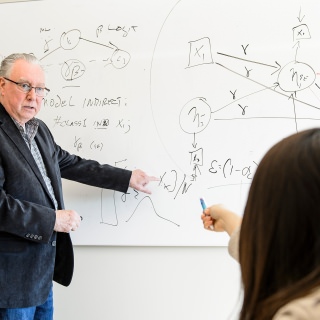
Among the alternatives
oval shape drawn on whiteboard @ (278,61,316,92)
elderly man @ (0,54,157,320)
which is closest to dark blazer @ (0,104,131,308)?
Result: elderly man @ (0,54,157,320)

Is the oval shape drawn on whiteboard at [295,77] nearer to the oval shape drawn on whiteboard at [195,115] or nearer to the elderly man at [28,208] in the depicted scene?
the oval shape drawn on whiteboard at [195,115]

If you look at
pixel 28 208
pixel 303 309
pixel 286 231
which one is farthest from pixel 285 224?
pixel 28 208

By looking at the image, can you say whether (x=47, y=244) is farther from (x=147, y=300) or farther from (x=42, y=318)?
(x=147, y=300)

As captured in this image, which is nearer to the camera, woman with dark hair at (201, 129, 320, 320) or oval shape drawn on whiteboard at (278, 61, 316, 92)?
woman with dark hair at (201, 129, 320, 320)

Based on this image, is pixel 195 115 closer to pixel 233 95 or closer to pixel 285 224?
pixel 233 95

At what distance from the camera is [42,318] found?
1922 mm

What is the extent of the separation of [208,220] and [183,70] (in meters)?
0.82

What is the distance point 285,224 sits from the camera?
31.1 inches

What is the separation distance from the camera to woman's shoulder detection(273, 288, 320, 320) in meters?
0.76

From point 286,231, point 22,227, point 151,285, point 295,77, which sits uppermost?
point 295,77

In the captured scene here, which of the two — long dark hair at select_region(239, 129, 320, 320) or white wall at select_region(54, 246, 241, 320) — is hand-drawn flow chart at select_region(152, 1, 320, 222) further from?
long dark hair at select_region(239, 129, 320, 320)

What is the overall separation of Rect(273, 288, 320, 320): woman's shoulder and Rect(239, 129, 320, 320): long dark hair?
12 millimetres

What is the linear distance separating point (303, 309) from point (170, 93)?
142 cm

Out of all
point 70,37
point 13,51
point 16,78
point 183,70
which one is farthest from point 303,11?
point 13,51
